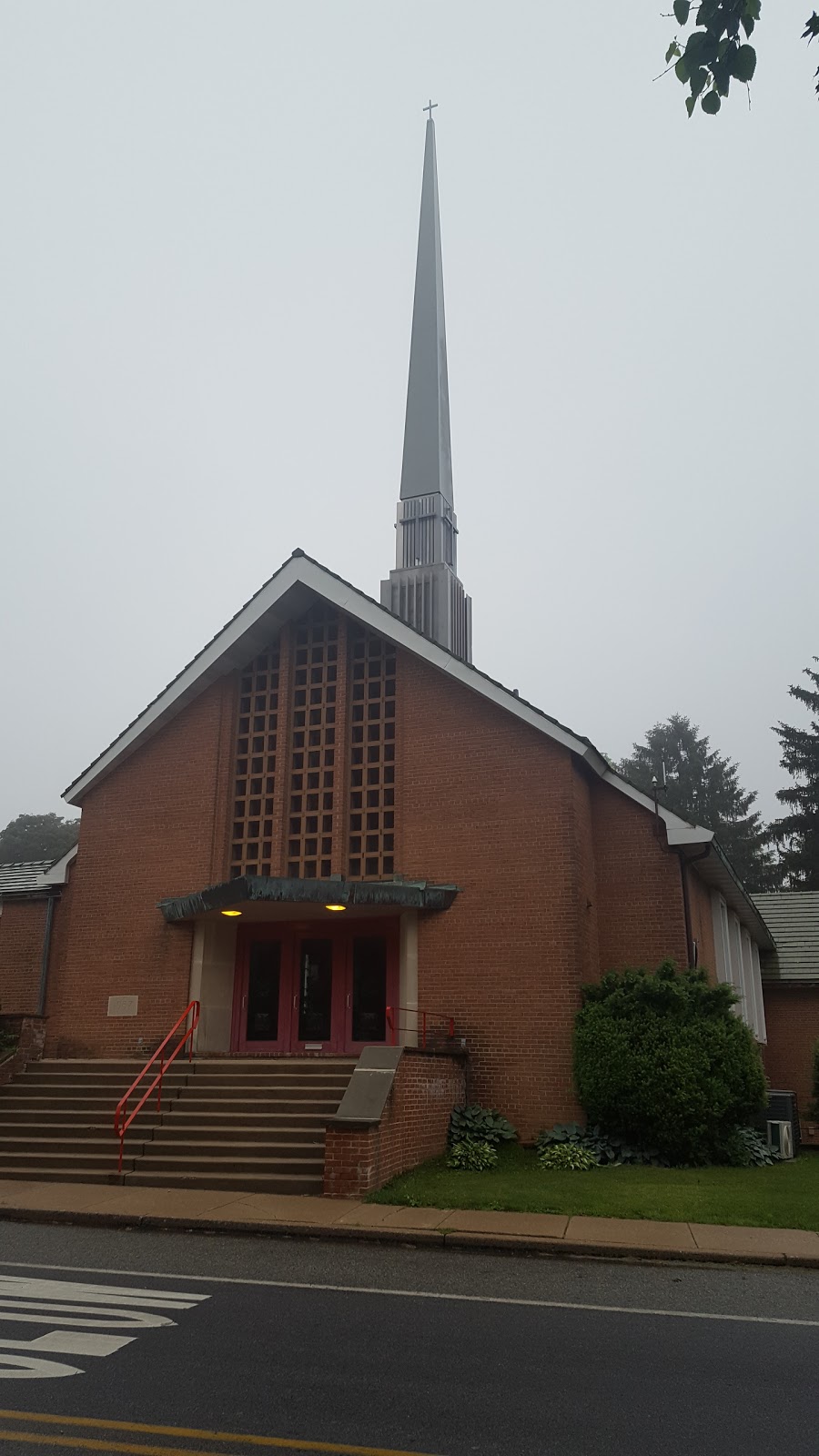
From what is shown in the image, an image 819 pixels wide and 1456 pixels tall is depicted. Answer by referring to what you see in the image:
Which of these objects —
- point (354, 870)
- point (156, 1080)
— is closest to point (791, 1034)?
point (354, 870)

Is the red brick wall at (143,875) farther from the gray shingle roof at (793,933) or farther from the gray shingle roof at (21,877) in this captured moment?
the gray shingle roof at (793,933)

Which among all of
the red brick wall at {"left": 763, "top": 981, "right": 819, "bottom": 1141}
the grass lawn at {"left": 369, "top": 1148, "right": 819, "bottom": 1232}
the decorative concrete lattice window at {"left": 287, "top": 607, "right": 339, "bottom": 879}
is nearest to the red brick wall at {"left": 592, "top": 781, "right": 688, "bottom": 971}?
the grass lawn at {"left": 369, "top": 1148, "right": 819, "bottom": 1232}

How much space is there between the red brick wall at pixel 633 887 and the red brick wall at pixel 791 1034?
30.8ft

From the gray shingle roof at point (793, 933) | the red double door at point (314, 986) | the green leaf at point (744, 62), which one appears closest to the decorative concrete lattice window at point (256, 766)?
the red double door at point (314, 986)

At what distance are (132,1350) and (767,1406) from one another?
3.40m

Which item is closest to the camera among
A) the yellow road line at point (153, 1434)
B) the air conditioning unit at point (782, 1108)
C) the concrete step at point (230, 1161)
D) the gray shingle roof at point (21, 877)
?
the yellow road line at point (153, 1434)

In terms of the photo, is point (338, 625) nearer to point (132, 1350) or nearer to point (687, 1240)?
point (687, 1240)

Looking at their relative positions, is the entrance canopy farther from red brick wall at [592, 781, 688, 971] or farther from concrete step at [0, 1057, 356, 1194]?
red brick wall at [592, 781, 688, 971]

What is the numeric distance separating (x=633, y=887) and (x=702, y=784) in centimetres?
4828

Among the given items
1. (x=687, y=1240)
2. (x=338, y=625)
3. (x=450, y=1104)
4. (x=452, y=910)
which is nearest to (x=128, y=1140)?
(x=450, y=1104)

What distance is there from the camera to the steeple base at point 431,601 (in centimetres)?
2828

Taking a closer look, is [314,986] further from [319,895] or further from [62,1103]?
[62,1103]

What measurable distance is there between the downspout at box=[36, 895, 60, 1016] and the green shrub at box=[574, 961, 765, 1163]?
36.0ft

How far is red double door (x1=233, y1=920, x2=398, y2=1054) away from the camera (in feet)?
58.0
